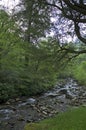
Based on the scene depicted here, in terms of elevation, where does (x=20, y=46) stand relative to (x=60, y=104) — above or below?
above

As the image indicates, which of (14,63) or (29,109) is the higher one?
(14,63)

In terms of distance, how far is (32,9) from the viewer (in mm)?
12938

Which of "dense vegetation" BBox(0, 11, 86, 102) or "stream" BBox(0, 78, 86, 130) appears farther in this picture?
"dense vegetation" BBox(0, 11, 86, 102)

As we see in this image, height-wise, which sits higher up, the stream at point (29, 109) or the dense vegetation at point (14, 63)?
the dense vegetation at point (14, 63)

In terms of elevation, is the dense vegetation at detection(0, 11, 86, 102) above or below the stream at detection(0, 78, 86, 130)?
above

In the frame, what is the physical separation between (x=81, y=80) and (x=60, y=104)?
18.7 metres

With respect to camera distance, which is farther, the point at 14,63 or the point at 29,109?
the point at 14,63

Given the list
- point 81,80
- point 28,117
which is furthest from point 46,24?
point 81,80

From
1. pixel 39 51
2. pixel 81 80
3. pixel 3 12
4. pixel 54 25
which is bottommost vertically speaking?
pixel 81 80

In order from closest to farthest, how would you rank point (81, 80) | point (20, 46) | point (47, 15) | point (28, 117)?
point (47, 15) → point (28, 117) → point (20, 46) → point (81, 80)

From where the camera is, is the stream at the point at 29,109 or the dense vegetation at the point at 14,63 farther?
the dense vegetation at the point at 14,63

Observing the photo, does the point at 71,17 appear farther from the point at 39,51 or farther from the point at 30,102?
the point at 30,102

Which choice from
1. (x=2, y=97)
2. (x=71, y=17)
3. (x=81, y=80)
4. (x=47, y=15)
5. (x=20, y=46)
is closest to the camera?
(x=71, y=17)

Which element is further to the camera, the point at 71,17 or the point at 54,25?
the point at 54,25
